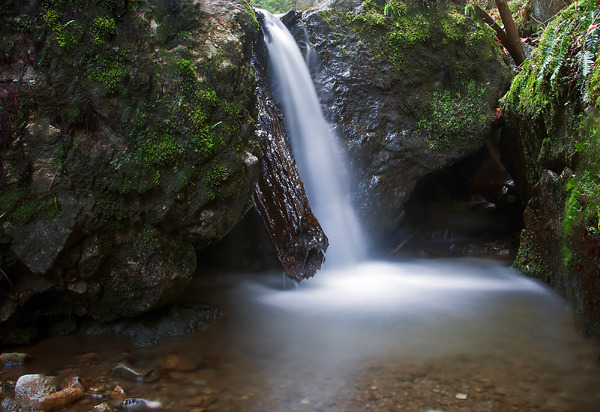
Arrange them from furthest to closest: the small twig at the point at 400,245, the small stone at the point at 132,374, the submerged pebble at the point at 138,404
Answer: the small twig at the point at 400,245 < the small stone at the point at 132,374 < the submerged pebble at the point at 138,404

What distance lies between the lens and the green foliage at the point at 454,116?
6.83m

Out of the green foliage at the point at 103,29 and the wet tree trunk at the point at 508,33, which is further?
the wet tree trunk at the point at 508,33

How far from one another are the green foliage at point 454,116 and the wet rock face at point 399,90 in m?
0.02

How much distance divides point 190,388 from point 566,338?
10.4ft

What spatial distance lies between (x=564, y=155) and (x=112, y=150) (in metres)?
4.41

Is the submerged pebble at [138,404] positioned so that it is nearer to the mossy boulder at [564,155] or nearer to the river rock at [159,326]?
the river rock at [159,326]

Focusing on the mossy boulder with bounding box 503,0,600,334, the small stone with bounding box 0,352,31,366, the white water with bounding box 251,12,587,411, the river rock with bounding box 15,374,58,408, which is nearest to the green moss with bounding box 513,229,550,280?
the mossy boulder with bounding box 503,0,600,334

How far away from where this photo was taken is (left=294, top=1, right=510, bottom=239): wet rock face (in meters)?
6.84

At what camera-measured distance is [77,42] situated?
3498mm

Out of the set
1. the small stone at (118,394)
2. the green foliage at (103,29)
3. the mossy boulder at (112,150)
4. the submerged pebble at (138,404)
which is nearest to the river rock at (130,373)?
the small stone at (118,394)

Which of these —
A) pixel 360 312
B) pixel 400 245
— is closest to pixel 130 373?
pixel 360 312

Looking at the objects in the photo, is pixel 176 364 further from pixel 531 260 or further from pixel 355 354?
pixel 531 260

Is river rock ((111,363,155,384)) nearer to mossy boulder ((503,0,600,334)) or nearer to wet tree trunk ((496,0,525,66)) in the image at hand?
mossy boulder ((503,0,600,334))

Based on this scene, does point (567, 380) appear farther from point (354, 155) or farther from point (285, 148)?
point (354, 155)
